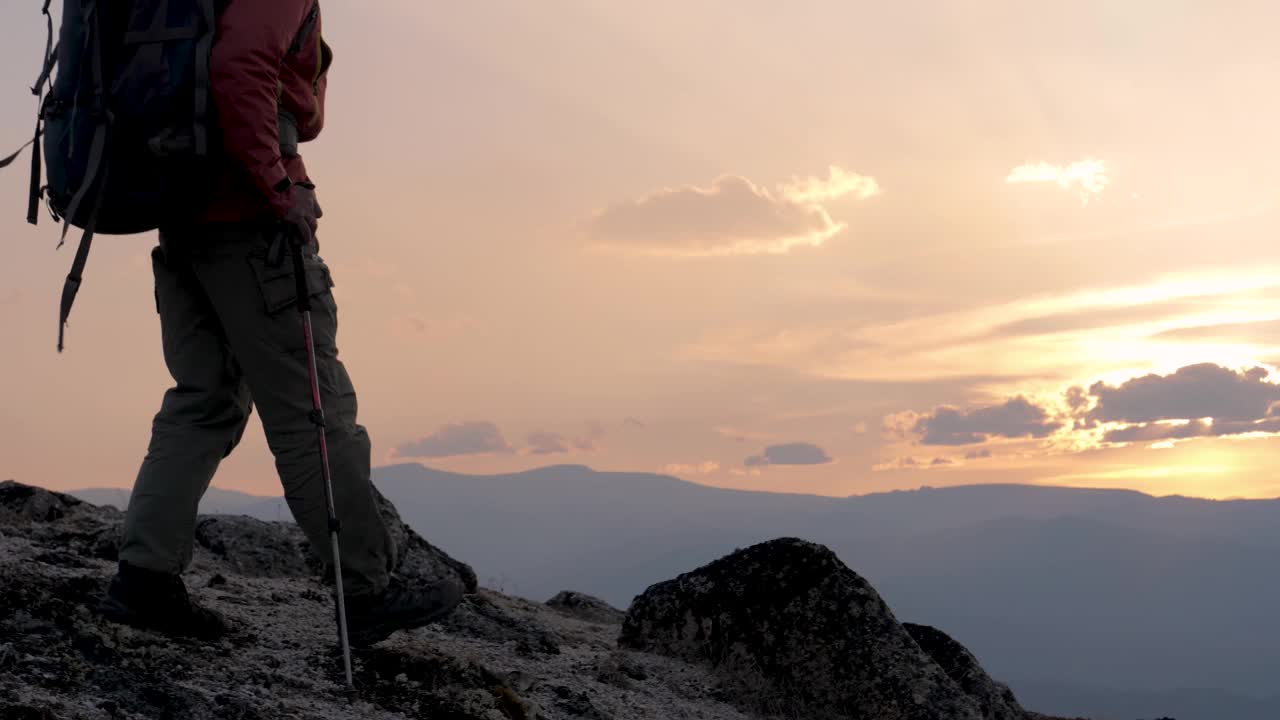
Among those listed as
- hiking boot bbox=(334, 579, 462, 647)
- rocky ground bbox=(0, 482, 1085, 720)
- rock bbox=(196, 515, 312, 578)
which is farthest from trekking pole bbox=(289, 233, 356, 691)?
rock bbox=(196, 515, 312, 578)

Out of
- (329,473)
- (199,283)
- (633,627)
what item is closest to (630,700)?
(633,627)

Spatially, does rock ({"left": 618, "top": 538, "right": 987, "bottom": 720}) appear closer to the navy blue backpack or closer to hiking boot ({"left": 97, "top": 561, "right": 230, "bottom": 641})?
hiking boot ({"left": 97, "top": 561, "right": 230, "bottom": 641})

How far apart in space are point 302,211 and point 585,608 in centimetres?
634

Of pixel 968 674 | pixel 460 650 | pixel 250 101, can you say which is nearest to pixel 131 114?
pixel 250 101

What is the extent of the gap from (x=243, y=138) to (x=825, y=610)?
191 inches

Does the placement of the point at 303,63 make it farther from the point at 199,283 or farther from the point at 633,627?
the point at 633,627

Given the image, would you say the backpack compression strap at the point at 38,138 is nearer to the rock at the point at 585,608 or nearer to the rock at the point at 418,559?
the rock at the point at 418,559

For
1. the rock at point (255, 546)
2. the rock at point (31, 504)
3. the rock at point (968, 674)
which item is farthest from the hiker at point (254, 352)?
the rock at point (968, 674)

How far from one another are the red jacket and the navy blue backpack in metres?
0.07

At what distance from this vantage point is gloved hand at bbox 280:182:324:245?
484cm

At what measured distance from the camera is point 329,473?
5121 millimetres

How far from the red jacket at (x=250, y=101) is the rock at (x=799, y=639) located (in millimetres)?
4272

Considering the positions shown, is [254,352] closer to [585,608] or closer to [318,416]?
[318,416]

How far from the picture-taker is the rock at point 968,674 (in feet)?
26.6
